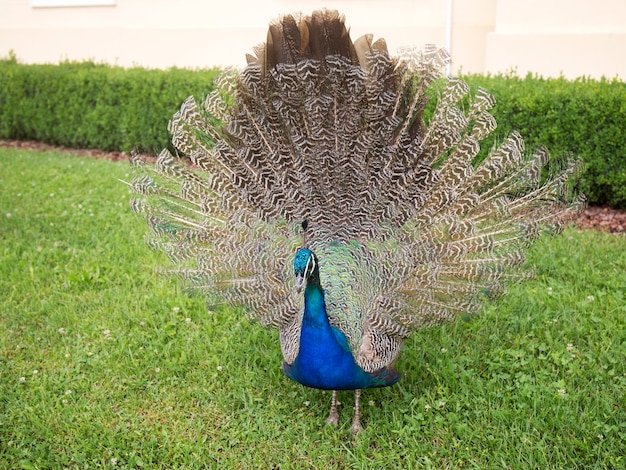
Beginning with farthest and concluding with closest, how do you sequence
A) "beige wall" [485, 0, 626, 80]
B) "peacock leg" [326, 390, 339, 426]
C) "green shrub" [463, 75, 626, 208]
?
"beige wall" [485, 0, 626, 80] < "green shrub" [463, 75, 626, 208] < "peacock leg" [326, 390, 339, 426]

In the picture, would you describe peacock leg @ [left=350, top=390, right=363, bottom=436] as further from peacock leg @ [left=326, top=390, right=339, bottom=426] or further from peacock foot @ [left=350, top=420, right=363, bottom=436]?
peacock leg @ [left=326, top=390, right=339, bottom=426]

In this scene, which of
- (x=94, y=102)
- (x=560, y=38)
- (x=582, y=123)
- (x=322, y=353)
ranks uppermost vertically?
(x=560, y=38)

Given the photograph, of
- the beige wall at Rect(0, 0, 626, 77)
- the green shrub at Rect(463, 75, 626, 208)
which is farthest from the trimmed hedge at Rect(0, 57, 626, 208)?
the beige wall at Rect(0, 0, 626, 77)

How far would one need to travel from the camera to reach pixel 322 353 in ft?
9.87

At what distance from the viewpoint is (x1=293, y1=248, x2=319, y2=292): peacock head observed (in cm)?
280

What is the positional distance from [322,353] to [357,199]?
80 cm

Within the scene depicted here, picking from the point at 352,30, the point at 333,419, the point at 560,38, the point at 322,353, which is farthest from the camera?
the point at 352,30

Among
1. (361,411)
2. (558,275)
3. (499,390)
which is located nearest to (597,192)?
(558,275)

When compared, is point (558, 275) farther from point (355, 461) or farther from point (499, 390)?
point (355, 461)

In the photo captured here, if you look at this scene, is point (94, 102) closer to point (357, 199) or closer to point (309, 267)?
point (357, 199)

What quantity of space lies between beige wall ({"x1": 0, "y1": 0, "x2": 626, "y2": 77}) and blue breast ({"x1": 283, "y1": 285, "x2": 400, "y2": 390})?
550cm

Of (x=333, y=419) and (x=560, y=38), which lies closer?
(x=333, y=419)

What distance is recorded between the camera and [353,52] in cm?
322

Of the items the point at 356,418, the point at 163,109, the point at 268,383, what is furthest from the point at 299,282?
the point at 163,109
